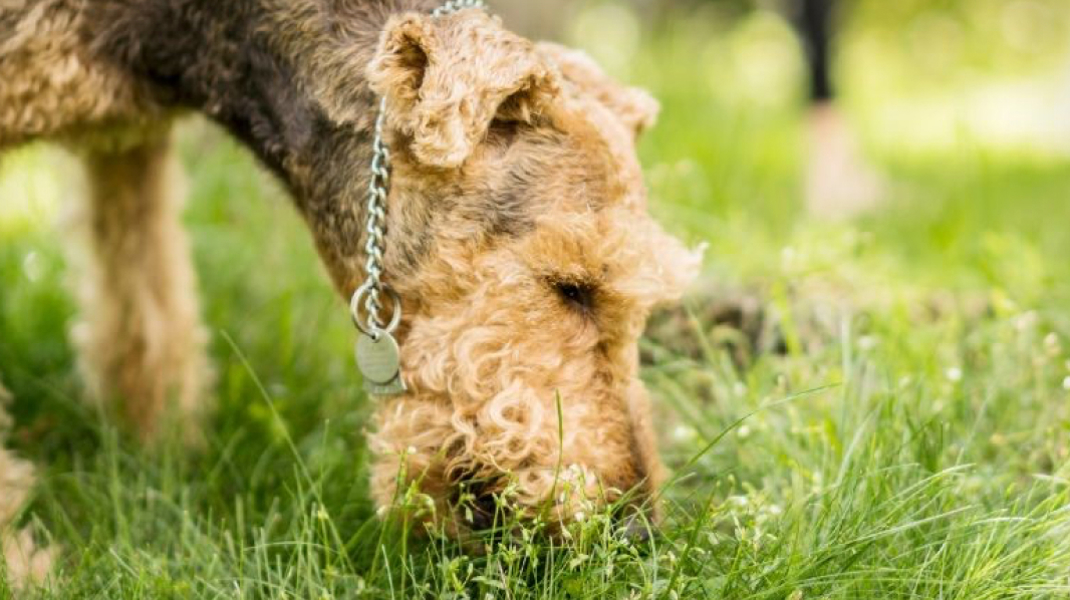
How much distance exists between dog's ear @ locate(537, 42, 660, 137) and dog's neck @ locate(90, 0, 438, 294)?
370mm

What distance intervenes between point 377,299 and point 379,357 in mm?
126

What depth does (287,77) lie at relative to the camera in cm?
256

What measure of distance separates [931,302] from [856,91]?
6.00 m

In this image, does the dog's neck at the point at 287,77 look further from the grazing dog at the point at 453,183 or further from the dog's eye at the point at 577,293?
the dog's eye at the point at 577,293

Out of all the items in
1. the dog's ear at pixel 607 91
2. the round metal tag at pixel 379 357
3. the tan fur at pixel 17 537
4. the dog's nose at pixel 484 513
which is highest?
the dog's ear at pixel 607 91

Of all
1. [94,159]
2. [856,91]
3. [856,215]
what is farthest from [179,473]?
[856,91]

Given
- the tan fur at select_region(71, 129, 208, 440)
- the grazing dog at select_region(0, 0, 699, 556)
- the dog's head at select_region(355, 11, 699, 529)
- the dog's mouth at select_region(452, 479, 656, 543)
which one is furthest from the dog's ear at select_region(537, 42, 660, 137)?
the tan fur at select_region(71, 129, 208, 440)

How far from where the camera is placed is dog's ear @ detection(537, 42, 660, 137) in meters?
2.59

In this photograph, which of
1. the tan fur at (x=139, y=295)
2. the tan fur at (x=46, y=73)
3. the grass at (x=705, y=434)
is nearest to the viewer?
the grass at (x=705, y=434)

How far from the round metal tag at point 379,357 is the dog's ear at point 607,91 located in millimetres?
754

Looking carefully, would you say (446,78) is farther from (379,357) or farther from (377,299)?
(379,357)

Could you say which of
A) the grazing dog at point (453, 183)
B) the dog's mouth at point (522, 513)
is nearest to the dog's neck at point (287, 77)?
the grazing dog at point (453, 183)

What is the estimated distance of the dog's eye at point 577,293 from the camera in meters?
2.28

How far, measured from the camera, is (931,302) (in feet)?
11.7
